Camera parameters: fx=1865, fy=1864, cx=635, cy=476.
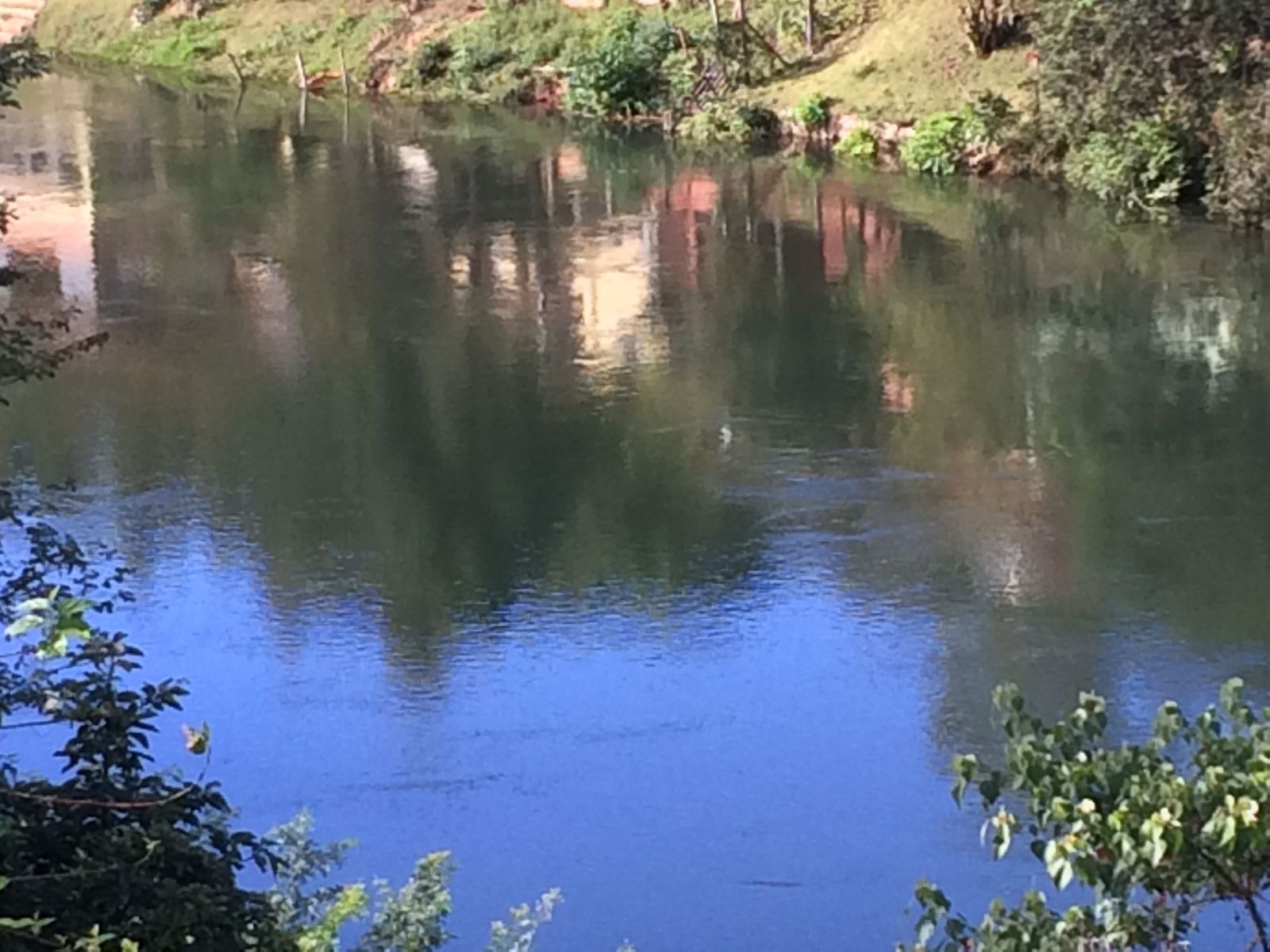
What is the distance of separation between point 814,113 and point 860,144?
122cm

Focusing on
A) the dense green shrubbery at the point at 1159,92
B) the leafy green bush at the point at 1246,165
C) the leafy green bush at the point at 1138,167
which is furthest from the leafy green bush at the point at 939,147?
the leafy green bush at the point at 1246,165

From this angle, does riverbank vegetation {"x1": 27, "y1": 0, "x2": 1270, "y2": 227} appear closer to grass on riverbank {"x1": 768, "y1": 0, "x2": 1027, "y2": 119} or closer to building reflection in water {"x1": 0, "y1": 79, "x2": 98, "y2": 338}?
grass on riverbank {"x1": 768, "y1": 0, "x2": 1027, "y2": 119}

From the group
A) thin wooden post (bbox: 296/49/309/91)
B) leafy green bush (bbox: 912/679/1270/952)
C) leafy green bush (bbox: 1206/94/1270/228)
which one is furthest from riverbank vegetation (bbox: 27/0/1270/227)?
leafy green bush (bbox: 912/679/1270/952)

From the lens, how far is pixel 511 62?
3000 cm

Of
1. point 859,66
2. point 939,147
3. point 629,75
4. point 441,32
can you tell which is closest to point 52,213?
point 629,75

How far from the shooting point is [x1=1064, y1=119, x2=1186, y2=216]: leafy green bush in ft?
63.7

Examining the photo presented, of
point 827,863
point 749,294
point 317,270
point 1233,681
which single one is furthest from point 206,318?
point 1233,681

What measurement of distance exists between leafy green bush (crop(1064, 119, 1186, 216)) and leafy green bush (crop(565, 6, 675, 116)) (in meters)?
8.73

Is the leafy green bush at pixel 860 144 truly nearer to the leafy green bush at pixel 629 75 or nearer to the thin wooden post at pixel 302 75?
the leafy green bush at pixel 629 75

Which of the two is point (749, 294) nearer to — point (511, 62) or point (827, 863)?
point (827, 863)

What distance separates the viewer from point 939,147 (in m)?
22.2

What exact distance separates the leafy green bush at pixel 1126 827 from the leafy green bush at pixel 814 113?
2065cm

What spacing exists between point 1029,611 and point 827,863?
8.93 ft

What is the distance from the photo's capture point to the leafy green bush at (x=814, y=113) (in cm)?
2452
